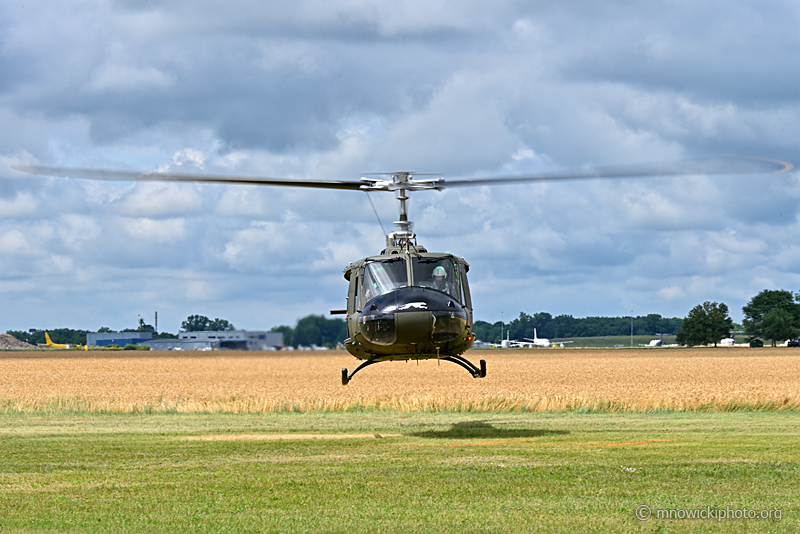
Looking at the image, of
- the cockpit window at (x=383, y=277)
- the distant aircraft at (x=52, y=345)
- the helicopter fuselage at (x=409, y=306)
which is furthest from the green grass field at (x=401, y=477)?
the distant aircraft at (x=52, y=345)

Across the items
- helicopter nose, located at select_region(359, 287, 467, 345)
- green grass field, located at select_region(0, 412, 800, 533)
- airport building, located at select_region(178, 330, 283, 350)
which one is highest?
helicopter nose, located at select_region(359, 287, 467, 345)

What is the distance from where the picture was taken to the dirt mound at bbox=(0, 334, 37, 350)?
559 feet

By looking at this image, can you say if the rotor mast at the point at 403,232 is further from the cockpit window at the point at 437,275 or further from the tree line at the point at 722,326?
the tree line at the point at 722,326

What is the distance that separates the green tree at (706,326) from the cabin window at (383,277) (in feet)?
544

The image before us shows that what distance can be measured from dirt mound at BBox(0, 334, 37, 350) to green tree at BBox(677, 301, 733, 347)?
12612 cm

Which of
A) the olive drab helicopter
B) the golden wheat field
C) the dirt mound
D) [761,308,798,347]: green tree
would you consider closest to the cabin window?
the olive drab helicopter

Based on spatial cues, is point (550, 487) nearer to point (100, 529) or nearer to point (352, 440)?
point (100, 529)

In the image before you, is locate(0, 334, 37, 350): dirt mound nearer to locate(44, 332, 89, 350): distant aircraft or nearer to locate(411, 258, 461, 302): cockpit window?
locate(44, 332, 89, 350): distant aircraft

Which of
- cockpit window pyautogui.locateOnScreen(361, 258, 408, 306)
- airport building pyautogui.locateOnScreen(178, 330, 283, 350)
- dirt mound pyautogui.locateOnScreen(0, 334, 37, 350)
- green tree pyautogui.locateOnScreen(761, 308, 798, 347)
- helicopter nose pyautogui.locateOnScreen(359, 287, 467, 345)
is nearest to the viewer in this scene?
helicopter nose pyautogui.locateOnScreen(359, 287, 467, 345)

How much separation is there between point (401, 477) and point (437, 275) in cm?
570

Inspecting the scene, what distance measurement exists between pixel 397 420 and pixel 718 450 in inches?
506

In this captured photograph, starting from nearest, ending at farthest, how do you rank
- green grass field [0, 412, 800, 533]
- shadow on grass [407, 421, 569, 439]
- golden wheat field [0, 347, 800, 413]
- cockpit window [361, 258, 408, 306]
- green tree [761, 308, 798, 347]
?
green grass field [0, 412, 800, 533] → cockpit window [361, 258, 408, 306] → shadow on grass [407, 421, 569, 439] → golden wheat field [0, 347, 800, 413] → green tree [761, 308, 798, 347]

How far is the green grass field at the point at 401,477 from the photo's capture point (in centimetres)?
1346

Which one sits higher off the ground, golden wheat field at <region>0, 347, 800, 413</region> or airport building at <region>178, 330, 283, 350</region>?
airport building at <region>178, 330, 283, 350</region>
